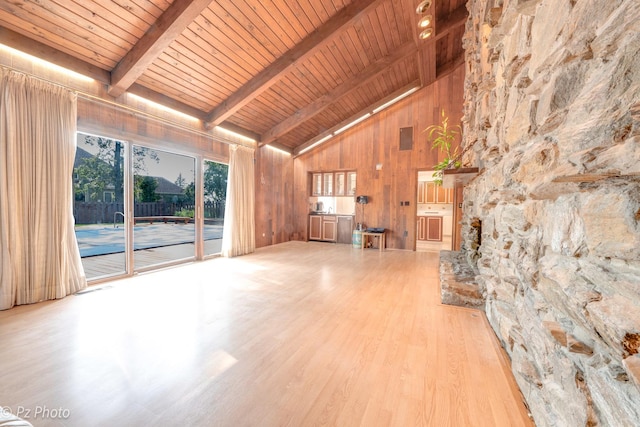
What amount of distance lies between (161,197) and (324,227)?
439 centimetres

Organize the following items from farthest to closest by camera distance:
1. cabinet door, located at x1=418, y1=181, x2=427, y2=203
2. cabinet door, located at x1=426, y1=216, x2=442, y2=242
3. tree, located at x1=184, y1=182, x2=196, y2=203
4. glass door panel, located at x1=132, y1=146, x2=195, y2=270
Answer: cabinet door, located at x1=418, y1=181, x2=427, y2=203
cabinet door, located at x1=426, y1=216, x2=442, y2=242
tree, located at x1=184, y1=182, x2=196, y2=203
glass door panel, located at x1=132, y1=146, x2=195, y2=270

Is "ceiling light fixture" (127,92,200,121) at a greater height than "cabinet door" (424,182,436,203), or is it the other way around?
"ceiling light fixture" (127,92,200,121)

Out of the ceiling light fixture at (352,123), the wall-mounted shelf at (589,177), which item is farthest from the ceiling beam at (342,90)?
the wall-mounted shelf at (589,177)

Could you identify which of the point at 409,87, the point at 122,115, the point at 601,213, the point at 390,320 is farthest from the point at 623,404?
the point at 409,87

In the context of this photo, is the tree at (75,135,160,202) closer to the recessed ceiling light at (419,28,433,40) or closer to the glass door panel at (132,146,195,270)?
the glass door panel at (132,146,195,270)

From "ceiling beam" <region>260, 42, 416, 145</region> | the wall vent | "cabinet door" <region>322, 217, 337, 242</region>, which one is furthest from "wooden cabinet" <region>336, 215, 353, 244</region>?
"ceiling beam" <region>260, 42, 416, 145</region>

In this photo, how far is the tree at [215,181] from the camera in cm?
521

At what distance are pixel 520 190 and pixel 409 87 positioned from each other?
5463 mm

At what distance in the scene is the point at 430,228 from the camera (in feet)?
23.6

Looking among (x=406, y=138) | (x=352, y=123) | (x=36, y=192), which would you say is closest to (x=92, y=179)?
(x=36, y=192)

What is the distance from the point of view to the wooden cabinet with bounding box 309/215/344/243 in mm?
7398

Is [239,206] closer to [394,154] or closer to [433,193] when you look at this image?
[394,154]

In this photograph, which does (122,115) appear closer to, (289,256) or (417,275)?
(289,256)

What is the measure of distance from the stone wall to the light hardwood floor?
433mm
